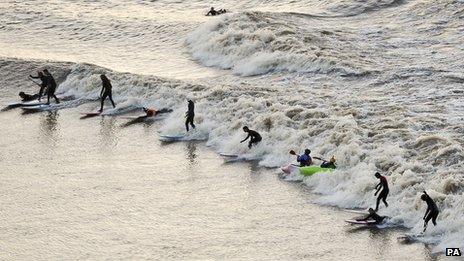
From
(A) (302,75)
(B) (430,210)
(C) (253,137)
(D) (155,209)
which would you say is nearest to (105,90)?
(A) (302,75)

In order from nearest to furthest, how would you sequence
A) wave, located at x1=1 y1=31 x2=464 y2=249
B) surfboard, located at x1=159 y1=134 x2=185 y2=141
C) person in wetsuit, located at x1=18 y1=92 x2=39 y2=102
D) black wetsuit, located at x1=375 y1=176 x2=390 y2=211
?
black wetsuit, located at x1=375 y1=176 x2=390 y2=211 → wave, located at x1=1 y1=31 x2=464 y2=249 → surfboard, located at x1=159 y1=134 x2=185 y2=141 → person in wetsuit, located at x1=18 y1=92 x2=39 y2=102

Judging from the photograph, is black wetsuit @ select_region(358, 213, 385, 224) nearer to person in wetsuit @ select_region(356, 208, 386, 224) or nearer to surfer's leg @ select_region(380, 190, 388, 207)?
person in wetsuit @ select_region(356, 208, 386, 224)

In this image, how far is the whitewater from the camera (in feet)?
69.9

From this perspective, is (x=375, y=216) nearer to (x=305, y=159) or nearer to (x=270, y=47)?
(x=305, y=159)

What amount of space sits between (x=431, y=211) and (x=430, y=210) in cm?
3

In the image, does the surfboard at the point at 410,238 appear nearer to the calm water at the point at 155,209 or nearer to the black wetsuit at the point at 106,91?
the calm water at the point at 155,209

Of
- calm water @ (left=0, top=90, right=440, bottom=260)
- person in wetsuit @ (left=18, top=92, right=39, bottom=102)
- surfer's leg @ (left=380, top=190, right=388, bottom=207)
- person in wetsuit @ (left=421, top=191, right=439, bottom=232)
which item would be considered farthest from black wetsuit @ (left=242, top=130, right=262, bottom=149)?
person in wetsuit @ (left=18, top=92, right=39, bottom=102)

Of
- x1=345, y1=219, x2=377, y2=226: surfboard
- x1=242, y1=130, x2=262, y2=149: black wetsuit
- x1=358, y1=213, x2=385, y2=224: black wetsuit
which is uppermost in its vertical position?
x1=242, y1=130, x2=262, y2=149: black wetsuit

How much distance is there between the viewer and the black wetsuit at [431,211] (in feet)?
58.6

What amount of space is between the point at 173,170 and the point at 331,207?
5053mm

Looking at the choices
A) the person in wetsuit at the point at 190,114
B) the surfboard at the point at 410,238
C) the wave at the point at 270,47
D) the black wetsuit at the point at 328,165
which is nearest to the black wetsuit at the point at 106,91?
the person in wetsuit at the point at 190,114

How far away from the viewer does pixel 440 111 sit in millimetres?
25750

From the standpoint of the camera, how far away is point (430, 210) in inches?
705

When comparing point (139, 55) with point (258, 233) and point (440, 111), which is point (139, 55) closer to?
point (440, 111)
